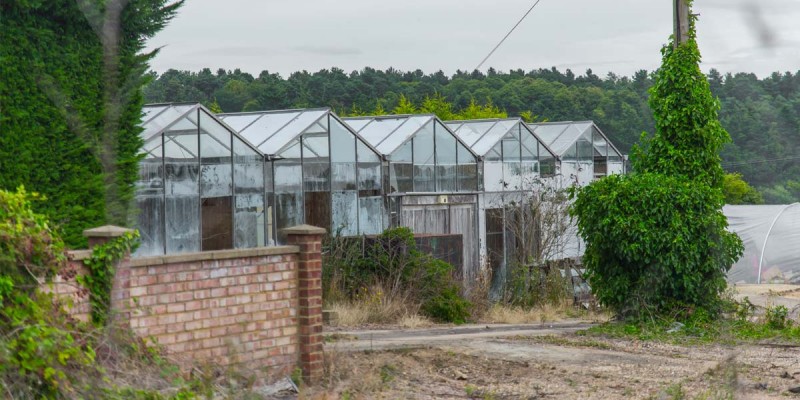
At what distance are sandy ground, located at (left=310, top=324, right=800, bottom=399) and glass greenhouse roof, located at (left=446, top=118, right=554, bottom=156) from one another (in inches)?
449

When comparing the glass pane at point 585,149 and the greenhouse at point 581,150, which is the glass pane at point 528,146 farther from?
the glass pane at point 585,149

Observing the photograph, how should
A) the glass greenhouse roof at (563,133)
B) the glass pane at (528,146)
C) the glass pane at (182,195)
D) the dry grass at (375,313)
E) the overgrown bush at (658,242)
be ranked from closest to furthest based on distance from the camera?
1. the overgrown bush at (658,242)
2. the dry grass at (375,313)
3. the glass pane at (182,195)
4. the glass pane at (528,146)
5. the glass greenhouse roof at (563,133)

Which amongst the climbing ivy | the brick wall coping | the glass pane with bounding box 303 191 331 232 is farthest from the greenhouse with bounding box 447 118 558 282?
the climbing ivy

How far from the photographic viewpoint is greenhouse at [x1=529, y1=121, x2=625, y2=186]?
27.9 m

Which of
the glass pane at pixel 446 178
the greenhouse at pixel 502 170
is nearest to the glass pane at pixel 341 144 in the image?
the glass pane at pixel 446 178

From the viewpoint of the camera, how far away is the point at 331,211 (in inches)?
819

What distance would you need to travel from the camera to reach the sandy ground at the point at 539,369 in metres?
9.44

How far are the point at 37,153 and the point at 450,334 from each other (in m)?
6.63

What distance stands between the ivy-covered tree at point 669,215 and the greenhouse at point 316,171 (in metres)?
6.05

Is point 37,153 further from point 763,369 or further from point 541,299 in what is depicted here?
point 541,299

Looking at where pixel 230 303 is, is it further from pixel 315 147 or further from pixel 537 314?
pixel 315 147

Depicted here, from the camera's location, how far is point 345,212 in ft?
69.4

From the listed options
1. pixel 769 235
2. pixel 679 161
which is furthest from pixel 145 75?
pixel 769 235

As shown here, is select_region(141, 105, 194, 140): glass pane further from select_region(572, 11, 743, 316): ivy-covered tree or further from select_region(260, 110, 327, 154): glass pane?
select_region(572, 11, 743, 316): ivy-covered tree
